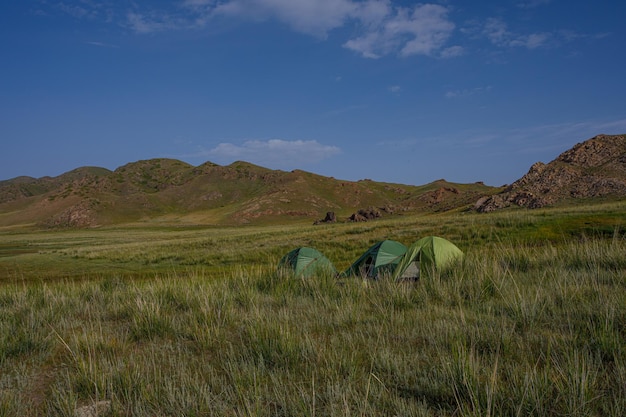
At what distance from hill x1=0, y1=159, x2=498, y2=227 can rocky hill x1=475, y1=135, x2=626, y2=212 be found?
115 ft

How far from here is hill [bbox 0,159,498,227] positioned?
121 m

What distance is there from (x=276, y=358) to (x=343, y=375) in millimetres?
971

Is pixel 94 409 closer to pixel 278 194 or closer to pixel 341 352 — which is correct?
pixel 341 352

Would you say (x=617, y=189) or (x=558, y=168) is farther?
(x=558, y=168)

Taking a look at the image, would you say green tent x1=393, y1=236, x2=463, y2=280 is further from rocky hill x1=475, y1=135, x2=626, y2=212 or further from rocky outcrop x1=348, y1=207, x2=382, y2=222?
rocky outcrop x1=348, y1=207, x2=382, y2=222

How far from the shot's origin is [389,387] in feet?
11.6

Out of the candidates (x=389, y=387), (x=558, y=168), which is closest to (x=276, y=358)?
(x=389, y=387)

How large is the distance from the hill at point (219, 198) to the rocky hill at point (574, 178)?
115 feet

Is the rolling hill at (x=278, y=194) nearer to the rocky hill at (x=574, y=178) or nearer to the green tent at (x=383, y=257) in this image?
the rocky hill at (x=574, y=178)

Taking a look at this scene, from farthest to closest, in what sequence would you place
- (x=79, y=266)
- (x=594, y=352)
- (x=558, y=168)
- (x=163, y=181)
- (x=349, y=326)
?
1. (x=163, y=181)
2. (x=558, y=168)
3. (x=79, y=266)
4. (x=349, y=326)
5. (x=594, y=352)

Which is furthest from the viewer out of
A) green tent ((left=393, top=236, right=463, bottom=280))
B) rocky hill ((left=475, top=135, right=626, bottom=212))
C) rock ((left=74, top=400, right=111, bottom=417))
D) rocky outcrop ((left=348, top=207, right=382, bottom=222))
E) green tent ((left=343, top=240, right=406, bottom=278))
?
rocky outcrop ((left=348, top=207, right=382, bottom=222))

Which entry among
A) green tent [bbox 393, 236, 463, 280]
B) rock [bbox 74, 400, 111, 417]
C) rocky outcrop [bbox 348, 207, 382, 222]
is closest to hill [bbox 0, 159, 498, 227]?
rocky outcrop [bbox 348, 207, 382, 222]

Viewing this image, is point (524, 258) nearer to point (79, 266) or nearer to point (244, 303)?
point (244, 303)

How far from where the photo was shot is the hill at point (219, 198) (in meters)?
121
